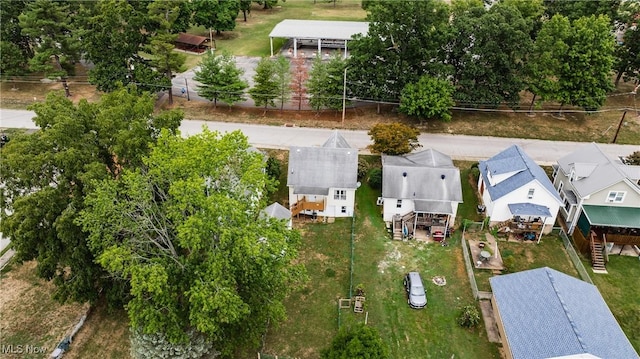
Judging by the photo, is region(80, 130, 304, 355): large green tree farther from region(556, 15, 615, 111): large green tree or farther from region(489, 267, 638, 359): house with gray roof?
region(556, 15, 615, 111): large green tree

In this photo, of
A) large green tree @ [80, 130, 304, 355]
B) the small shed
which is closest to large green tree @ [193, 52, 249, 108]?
the small shed

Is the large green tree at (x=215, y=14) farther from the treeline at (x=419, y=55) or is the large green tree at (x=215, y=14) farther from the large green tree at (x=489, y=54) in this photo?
the large green tree at (x=489, y=54)

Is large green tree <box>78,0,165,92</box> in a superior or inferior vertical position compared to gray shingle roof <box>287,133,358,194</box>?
superior

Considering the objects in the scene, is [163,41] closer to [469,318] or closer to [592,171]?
[469,318]

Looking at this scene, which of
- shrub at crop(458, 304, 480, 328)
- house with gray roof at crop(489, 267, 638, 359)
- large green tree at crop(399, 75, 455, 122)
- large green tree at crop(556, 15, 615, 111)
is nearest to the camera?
house with gray roof at crop(489, 267, 638, 359)

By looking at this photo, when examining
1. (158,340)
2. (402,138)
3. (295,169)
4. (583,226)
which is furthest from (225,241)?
(583,226)

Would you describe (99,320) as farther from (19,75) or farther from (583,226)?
(19,75)

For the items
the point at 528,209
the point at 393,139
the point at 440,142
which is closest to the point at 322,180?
the point at 393,139

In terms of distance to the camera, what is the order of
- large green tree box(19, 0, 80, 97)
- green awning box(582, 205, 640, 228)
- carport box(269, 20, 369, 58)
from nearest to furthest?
1. green awning box(582, 205, 640, 228)
2. large green tree box(19, 0, 80, 97)
3. carport box(269, 20, 369, 58)

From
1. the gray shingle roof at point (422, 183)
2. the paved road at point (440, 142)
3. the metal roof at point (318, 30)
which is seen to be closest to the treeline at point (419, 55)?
the paved road at point (440, 142)
